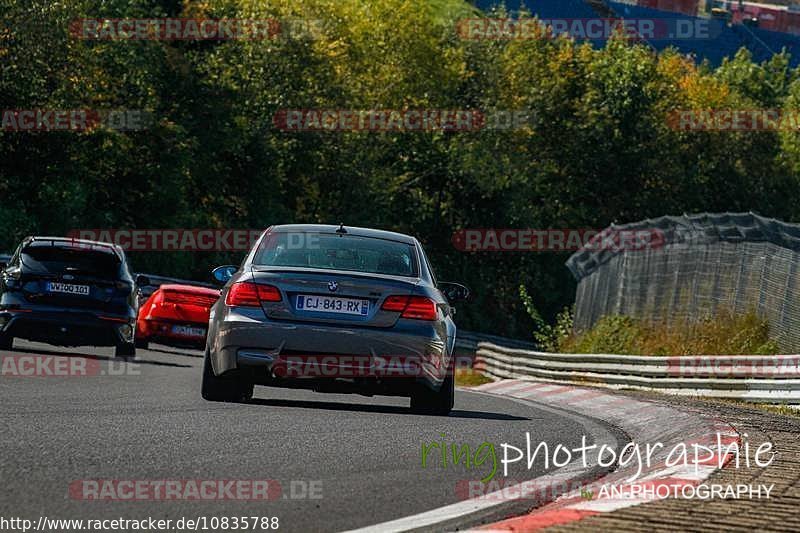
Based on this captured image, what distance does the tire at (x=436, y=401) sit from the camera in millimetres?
12289

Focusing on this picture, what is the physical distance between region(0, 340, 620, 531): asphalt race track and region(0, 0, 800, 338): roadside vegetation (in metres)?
37.3

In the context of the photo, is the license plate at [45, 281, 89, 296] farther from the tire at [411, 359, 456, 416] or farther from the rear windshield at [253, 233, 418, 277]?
the tire at [411, 359, 456, 416]

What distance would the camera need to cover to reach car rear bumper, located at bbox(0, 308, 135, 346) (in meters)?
18.7

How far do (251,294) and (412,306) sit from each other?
1.25 meters

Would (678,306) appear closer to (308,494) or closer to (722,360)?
(722,360)

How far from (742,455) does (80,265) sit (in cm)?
1214

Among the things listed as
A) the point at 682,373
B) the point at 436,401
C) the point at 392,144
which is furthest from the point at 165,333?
the point at 392,144

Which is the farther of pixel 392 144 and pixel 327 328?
pixel 392 144

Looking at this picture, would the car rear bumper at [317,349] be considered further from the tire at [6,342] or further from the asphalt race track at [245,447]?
the tire at [6,342]

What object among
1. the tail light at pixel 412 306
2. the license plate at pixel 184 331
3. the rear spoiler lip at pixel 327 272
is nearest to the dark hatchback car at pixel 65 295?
the license plate at pixel 184 331

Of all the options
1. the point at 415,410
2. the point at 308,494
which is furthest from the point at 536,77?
the point at 308,494

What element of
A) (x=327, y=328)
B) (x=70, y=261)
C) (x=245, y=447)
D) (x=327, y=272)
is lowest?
(x=70, y=261)

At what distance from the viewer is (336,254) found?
1202 centimetres

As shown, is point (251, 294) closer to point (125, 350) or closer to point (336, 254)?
point (336, 254)
